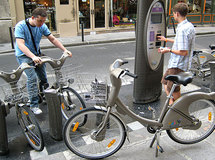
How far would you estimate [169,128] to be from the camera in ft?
9.47

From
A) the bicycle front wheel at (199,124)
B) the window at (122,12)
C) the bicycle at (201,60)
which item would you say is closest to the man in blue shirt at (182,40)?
the bicycle front wheel at (199,124)

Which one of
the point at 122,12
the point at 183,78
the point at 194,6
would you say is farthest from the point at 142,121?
the point at 194,6

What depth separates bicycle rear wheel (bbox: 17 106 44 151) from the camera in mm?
3016

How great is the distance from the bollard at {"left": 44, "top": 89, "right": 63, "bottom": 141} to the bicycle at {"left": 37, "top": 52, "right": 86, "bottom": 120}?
27 cm

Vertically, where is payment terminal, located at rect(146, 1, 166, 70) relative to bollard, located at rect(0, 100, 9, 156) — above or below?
above

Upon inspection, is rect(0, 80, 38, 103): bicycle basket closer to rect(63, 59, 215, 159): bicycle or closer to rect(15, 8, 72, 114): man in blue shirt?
rect(15, 8, 72, 114): man in blue shirt

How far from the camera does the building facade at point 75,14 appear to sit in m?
12.2

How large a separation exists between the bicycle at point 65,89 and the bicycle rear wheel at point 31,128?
623mm

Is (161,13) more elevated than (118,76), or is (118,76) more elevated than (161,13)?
(161,13)

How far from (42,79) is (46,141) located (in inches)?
52.8

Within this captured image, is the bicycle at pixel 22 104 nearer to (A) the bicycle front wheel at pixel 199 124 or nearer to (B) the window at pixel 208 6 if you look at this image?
(A) the bicycle front wheel at pixel 199 124

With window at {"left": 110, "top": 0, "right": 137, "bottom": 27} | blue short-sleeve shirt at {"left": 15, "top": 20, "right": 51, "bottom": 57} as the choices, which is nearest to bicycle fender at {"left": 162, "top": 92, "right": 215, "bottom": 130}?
blue short-sleeve shirt at {"left": 15, "top": 20, "right": 51, "bottom": 57}

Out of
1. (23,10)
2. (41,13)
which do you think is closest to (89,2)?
(23,10)

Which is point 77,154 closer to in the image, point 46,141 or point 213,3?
point 46,141
